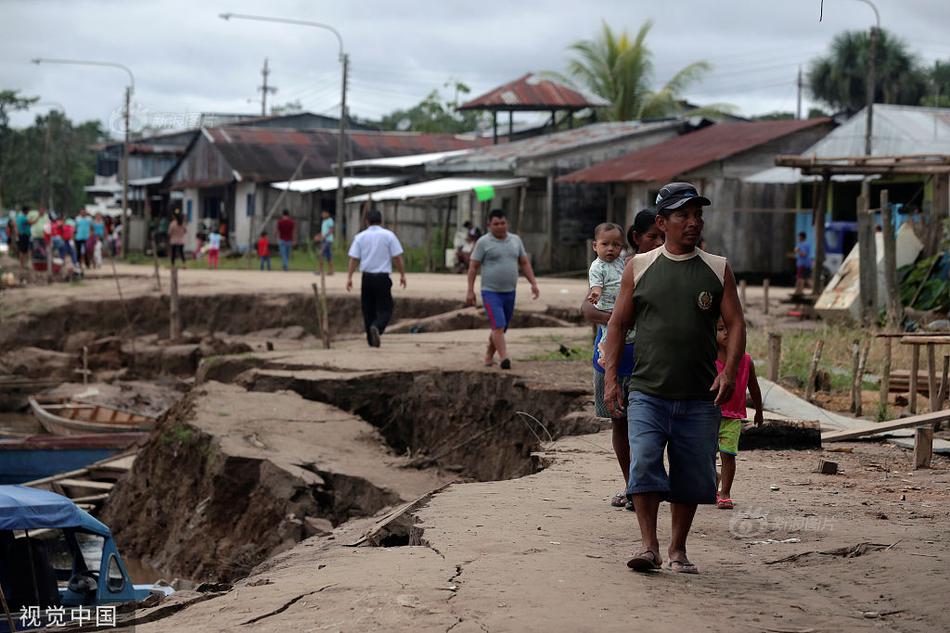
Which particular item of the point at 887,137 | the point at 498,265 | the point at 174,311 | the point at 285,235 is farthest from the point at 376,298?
the point at 285,235

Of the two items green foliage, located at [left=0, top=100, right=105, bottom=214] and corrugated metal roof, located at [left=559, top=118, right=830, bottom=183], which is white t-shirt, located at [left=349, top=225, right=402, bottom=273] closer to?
corrugated metal roof, located at [left=559, top=118, right=830, bottom=183]

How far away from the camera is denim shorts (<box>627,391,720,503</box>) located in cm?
514

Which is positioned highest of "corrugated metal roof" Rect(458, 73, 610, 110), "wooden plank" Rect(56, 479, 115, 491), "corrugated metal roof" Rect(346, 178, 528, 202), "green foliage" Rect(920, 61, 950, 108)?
"green foliage" Rect(920, 61, 950, 108)

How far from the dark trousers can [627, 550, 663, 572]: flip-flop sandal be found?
954 centimetres

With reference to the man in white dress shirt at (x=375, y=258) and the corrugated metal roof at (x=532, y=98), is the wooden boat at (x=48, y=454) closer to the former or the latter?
the man in white dress shirt at (x=375, y=258)

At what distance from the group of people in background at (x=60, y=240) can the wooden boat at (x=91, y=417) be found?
8.76 metres

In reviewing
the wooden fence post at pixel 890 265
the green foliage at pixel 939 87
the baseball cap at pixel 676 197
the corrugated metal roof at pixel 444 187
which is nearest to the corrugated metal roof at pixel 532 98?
the corrugated metal roof at pixel 444 187

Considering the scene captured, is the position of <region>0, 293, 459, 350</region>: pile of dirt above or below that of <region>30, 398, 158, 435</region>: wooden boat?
above

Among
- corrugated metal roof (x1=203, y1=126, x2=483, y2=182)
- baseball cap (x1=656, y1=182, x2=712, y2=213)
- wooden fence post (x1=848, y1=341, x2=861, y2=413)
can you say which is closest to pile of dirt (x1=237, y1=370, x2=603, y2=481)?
wooden fence post (x1=848, y1=341, x2=861, y2=413)

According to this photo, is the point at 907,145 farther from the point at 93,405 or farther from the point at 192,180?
the point at 192,180

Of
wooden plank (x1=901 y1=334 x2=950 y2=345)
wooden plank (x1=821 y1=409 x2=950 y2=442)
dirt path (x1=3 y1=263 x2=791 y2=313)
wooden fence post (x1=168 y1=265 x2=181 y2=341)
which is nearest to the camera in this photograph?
wooden plank (x1=821 y1=409 x2=950 y2=442)

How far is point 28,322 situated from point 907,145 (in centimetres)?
1803

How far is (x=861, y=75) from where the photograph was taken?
4925 cm

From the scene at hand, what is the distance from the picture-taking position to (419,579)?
5.12 m
